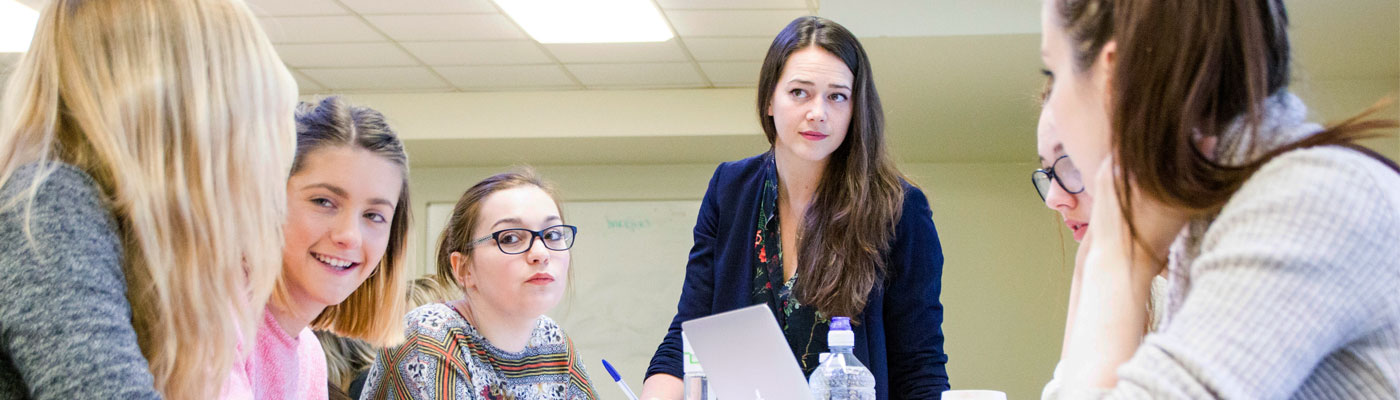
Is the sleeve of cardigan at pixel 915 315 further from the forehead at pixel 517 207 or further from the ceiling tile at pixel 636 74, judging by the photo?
the ceiling tile at pixel 636 74

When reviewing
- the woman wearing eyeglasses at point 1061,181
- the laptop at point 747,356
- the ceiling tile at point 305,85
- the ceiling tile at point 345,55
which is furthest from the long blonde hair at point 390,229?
the ceiling tile at point 305,85

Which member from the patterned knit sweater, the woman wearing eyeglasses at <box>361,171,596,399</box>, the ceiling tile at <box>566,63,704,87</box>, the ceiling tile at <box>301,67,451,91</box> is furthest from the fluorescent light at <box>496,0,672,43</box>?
the patterned knit sweater

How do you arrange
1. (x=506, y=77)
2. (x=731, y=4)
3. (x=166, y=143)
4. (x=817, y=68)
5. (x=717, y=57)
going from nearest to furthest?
(x=166, y=143)
(x=817, y=68)
(x=731, y=4)
(x=717, y=57)
(x=506, y=77)

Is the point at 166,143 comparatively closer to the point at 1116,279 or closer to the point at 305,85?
the point at 1116,279

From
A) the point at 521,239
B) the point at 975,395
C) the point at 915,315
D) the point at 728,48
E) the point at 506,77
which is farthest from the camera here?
the point at 506,77

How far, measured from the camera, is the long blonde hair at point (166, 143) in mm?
934

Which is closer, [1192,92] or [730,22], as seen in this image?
[1192,92]

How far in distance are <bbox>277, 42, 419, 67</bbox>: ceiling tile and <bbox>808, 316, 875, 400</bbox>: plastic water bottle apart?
407 centimetres

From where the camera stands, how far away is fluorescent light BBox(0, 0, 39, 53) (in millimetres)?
4543

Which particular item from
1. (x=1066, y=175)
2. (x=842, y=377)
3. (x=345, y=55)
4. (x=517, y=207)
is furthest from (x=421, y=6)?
(x=1066, y=175)

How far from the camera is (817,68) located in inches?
77.0

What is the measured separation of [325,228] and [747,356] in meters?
0.61

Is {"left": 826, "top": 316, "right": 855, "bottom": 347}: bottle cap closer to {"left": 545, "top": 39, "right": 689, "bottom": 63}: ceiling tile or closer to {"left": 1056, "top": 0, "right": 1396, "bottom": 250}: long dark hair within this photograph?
{"left": 1056, "top": 0, "right": 1396, "bottom": 250}: long dark hair

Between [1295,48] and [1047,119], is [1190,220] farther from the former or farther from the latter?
[1047,119]
